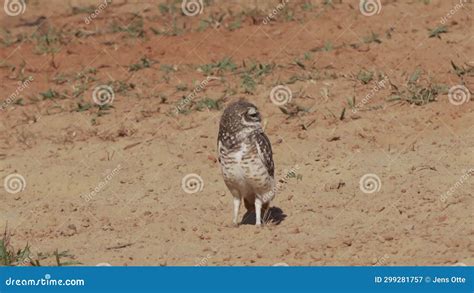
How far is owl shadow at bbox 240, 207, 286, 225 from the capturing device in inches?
372

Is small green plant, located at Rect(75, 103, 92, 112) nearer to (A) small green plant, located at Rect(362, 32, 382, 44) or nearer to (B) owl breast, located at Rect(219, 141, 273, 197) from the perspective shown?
(A) small green plant, located at Rect(362, 32, 382, 44)

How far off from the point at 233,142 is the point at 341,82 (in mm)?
4569

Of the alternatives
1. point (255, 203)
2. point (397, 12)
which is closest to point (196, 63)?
point (397, 12)

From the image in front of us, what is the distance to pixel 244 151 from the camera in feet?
29.1

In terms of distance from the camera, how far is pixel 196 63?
14.8 meters

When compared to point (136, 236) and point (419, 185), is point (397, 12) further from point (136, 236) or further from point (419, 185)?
point (136, 236)
